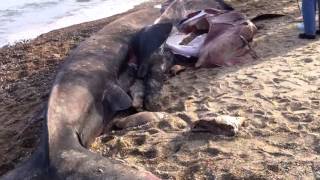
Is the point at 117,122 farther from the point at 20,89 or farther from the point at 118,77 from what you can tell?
the point at 20,89

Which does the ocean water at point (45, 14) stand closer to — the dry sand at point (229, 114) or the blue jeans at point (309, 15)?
the dry sand at point (229, 114)

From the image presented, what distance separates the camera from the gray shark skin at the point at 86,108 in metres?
4.15

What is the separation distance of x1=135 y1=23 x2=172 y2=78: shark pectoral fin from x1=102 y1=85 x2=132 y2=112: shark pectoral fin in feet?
2.94

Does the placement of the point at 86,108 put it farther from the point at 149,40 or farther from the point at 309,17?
the point at 309,17

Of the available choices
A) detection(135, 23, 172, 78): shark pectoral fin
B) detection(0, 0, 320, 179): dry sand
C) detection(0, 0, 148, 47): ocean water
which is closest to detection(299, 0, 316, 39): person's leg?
detection(0, 0, 320, 179): dry sand

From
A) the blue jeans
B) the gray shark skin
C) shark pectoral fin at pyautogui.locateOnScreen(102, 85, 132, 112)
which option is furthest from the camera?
the blue jeans

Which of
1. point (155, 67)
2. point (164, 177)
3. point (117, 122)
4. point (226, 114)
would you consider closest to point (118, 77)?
point (155, 67)

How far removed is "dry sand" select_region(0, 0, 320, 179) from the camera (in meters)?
4.56

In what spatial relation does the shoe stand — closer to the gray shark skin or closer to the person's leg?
the person's leg

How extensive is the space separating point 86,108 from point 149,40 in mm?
2375

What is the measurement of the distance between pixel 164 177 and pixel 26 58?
5.25 meters

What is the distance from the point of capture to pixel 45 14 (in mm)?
14031

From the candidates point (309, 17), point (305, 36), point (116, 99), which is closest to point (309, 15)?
point (309, 17)

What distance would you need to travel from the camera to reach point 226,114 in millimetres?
5559
